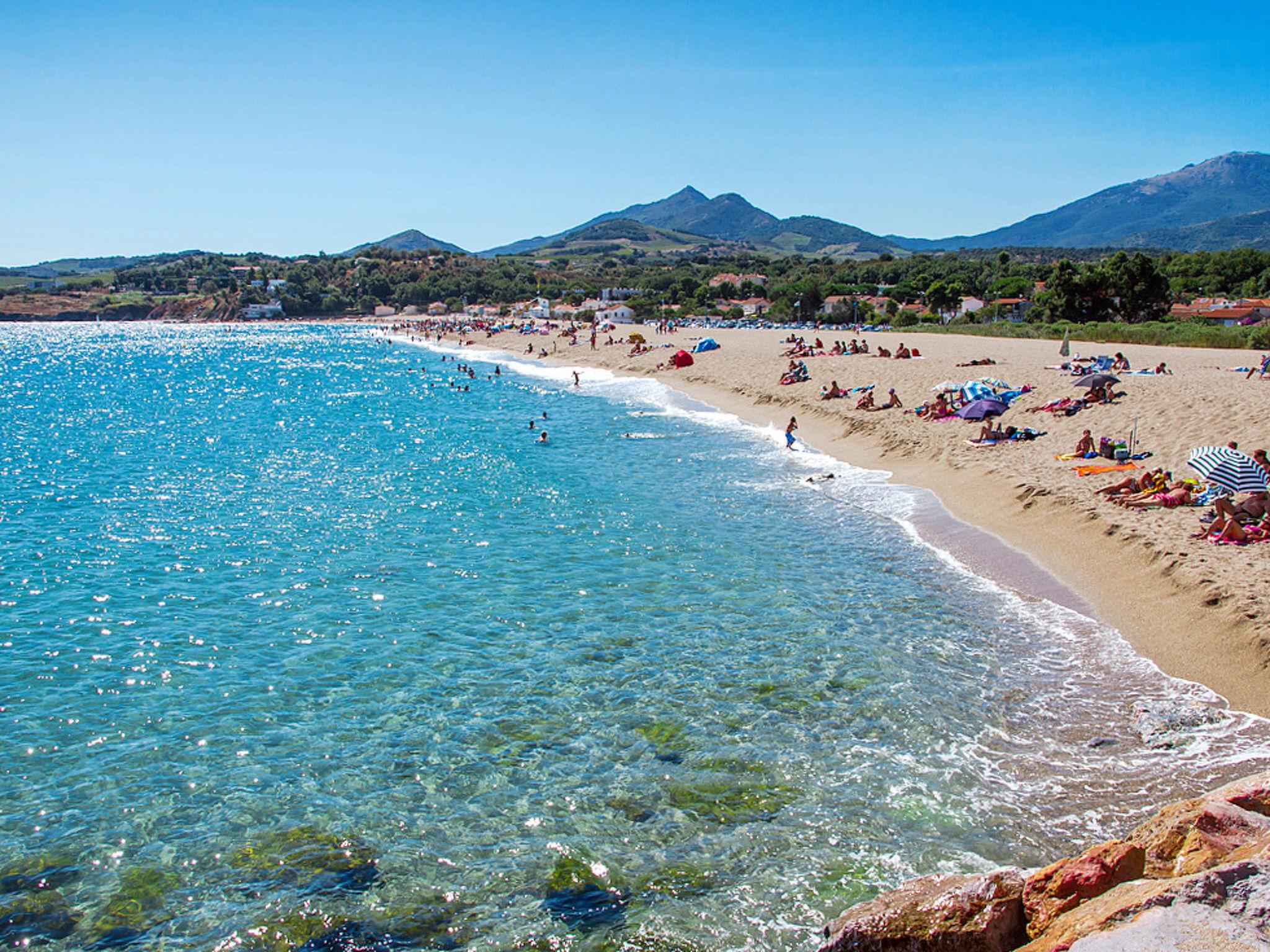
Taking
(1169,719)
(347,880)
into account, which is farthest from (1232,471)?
(347,880)

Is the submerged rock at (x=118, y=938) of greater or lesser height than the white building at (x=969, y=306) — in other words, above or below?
below

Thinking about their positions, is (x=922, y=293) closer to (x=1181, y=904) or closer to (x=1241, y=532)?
(x=1241, y=532)

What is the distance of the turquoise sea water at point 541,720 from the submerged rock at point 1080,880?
2.17m

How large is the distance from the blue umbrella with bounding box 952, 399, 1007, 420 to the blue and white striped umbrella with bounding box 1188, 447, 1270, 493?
10.4 m

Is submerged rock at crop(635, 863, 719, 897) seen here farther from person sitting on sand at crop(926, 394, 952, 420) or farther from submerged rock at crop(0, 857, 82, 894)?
person sitting on sand at crop(926, 394, 952, 420)

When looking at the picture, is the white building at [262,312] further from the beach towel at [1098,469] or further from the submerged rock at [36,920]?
the submerged rock at [36,920]

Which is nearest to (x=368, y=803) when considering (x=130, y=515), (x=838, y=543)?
(x=838, y=543)

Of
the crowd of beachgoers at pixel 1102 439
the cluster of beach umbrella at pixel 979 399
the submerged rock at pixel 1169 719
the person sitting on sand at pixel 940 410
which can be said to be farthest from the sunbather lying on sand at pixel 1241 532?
the person sitting on sand at pixel 940 410

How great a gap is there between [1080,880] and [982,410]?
22669 mm

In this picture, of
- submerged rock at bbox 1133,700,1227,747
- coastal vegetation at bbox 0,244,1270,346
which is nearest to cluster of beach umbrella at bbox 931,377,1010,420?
submerged rock at bbox 1133,700,1227,747

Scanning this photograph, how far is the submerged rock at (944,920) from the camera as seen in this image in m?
4.83

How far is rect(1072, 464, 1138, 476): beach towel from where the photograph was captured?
1856 cm

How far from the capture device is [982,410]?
84.0ft

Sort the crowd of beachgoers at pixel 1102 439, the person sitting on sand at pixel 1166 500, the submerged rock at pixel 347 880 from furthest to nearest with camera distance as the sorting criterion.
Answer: the person sitting on sand at pixel 1166 500
the crowd of beachgoers at pixel 1102 439
the submerged rock at pixel 347 880
